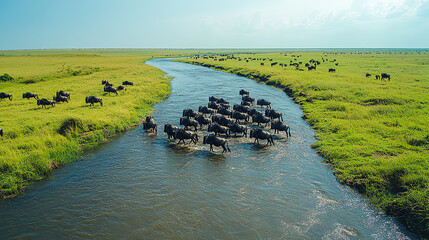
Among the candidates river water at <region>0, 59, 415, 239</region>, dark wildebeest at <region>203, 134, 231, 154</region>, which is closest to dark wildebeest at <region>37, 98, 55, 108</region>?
river water at <region>0, 59, 415, 239</region>

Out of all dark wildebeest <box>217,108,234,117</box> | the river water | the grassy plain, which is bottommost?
the river water

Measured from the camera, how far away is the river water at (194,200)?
980 cm

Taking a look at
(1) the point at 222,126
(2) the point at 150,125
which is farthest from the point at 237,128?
(2) the point at 150,125

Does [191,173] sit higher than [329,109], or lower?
lower

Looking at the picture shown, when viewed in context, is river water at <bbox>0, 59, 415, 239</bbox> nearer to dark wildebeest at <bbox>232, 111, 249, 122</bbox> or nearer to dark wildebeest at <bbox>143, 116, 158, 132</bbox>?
dark wildebeest at <bbox>143, 116, 158, 132</bbox>

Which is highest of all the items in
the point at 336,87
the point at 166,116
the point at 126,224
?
the point at 336,87

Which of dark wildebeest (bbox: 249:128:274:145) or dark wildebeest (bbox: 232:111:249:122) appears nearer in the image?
dark wildebeest (bbox: 249:128:274:145)

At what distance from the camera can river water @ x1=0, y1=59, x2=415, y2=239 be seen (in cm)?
980

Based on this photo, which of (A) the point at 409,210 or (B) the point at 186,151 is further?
(B) the point at 186,151

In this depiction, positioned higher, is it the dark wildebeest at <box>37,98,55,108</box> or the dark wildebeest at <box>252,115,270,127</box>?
the dark wildebeest at <box>37,98,55,108</box>

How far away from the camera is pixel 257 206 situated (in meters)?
11.4

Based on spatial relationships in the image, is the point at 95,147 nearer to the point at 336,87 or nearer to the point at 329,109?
the point at 329,109

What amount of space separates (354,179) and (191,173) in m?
9.47

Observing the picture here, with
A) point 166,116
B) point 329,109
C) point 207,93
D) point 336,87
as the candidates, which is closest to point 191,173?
point 166,116
